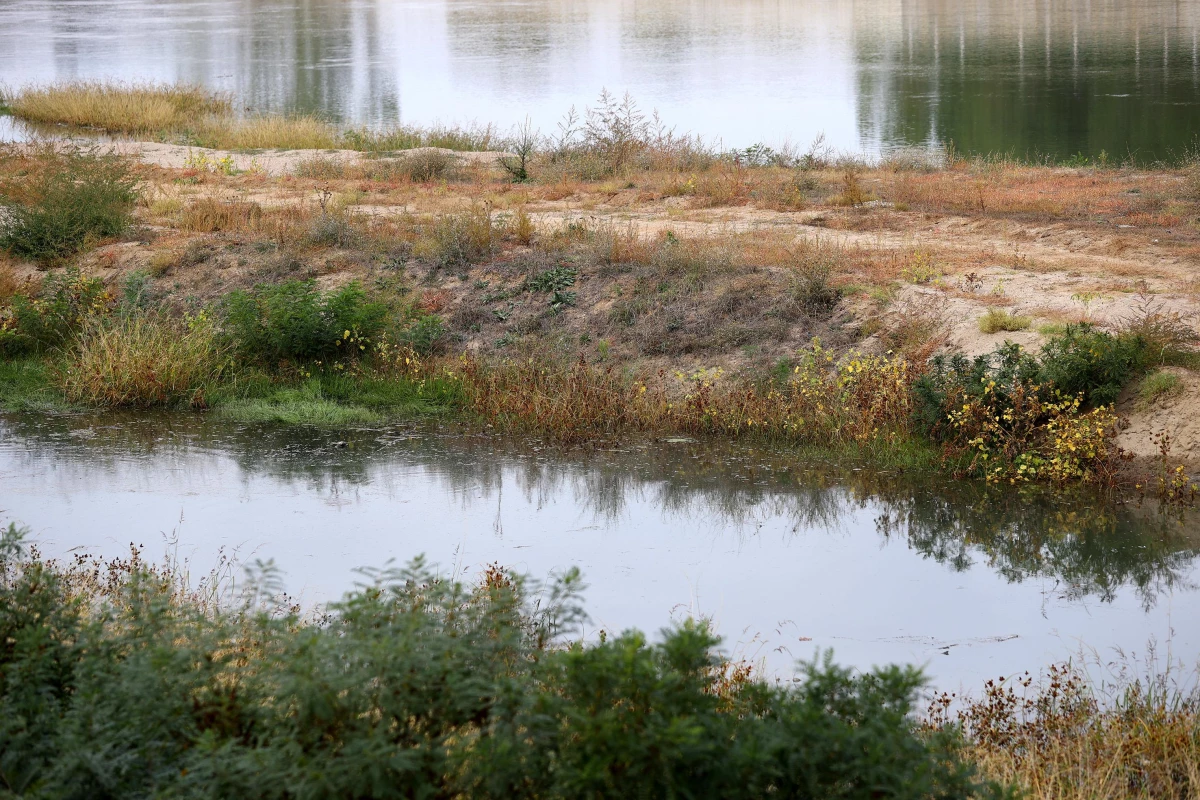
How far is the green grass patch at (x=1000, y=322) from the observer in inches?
436

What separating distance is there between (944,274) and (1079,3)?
69259 mm

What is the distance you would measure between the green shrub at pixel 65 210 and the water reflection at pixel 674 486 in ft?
15.4

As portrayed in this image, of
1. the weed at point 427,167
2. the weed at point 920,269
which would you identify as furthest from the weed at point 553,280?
the weed at point 427,167

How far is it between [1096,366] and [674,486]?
396cm

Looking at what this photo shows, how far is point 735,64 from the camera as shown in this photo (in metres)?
47.7

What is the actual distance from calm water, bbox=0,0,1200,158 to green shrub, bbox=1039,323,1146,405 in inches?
594

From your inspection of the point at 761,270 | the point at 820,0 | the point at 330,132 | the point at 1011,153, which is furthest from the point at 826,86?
the point at 820,0

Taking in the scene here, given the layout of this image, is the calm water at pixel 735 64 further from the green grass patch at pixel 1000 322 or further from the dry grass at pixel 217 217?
the dry grass at pixel 217 217

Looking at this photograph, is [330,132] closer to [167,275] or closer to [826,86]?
[167,275]

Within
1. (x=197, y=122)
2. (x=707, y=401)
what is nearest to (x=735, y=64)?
(x=197, y=122)

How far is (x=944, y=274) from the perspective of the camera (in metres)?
12.6

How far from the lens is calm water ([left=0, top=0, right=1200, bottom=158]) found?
30.8 m

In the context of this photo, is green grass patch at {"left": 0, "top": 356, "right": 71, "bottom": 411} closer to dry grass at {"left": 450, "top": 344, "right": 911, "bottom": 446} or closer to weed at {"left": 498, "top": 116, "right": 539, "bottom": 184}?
dry grass at {"left": 450, "top": 344, "right": 911, "bottom": 446}

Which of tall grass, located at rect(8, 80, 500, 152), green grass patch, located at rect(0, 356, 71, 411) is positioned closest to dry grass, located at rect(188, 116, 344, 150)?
tall grass, located at rect(8, 80, 500, 152)
